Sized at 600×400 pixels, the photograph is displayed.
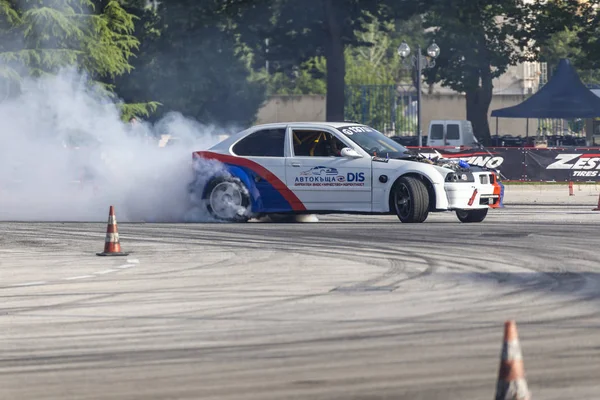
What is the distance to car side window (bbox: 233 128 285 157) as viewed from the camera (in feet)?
61.9

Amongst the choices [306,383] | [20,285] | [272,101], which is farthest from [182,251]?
[272,101]

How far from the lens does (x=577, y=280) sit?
11.6m

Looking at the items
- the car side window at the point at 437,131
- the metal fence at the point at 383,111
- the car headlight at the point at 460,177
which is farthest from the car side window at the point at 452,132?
the car headlight at the point at 460,177

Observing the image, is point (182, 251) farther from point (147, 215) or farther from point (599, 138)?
point (599, 138)

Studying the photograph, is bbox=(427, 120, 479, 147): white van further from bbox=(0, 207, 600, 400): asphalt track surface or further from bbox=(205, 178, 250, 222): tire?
bbox=(0, 207, 600, 400): asphalt track surface

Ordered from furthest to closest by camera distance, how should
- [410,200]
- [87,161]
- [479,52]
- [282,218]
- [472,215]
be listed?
[479,52] < [87,161] < [282,218] < [472,215] < [410,200]

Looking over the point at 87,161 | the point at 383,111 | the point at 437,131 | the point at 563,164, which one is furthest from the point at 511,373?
the point at 383,111

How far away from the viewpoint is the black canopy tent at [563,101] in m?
43.2

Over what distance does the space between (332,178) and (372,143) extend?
0.89 meters

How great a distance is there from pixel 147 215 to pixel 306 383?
13.4 metres

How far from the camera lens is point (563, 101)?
4359 centimetres

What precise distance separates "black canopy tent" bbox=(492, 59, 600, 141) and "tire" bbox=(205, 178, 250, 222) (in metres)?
26.2

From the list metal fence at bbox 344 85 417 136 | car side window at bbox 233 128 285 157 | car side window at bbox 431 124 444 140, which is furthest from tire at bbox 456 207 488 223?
metal fence at bbox 344 85 417 136

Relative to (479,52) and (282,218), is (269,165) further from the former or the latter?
(479,52)
